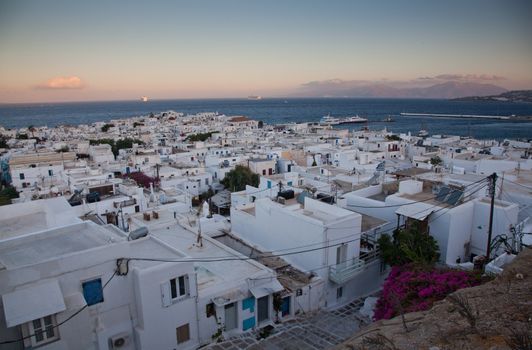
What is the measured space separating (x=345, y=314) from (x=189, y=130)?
82.1 metres

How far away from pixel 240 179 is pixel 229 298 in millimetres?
23545

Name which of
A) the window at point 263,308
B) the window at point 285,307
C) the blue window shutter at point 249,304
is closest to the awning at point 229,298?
the blue window shutter at point 249,304

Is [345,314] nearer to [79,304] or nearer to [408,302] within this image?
[408,302]

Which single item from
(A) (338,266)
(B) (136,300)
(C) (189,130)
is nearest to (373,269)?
(A) (338,266)

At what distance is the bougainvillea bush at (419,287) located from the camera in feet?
34.1

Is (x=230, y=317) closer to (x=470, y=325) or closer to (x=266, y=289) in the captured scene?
(x=266, y=289)

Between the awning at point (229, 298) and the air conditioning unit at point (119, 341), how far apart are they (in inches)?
98.0

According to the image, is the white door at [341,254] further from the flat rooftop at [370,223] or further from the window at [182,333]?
the window at [182,333]

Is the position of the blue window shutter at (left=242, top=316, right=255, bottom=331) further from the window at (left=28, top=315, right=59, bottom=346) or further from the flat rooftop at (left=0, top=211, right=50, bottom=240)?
the flat rooftop at (left=0, top=211, right=50, bottom=240)

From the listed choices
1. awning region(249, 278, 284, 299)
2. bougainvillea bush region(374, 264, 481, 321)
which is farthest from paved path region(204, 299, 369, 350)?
bougainvillea bush region(374, 264, 481, 321)

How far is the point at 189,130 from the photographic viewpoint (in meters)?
91.9

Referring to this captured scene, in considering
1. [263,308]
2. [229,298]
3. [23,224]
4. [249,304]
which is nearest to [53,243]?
[23,224]

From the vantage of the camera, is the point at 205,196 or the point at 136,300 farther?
the point at 205,196

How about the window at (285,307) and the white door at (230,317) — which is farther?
the window at (285,307)
